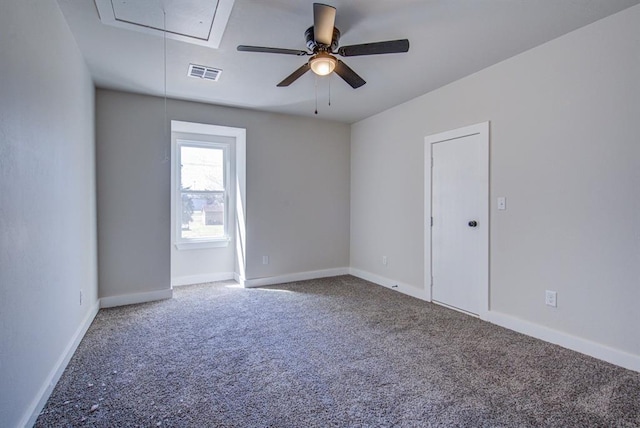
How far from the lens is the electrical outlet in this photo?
2.65 metres

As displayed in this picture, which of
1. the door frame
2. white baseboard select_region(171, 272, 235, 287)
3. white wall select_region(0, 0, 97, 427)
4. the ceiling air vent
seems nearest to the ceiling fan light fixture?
the ceiling air vent

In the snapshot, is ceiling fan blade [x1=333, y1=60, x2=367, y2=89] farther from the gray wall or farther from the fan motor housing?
the gray wall

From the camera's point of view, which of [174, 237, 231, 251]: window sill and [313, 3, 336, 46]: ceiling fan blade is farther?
[174, 237, 231, 251]: window sill

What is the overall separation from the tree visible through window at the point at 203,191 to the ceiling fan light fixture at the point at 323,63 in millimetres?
3017

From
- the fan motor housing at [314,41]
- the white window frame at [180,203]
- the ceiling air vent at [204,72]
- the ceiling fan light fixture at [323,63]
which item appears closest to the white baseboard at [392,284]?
the white window frame at [180,203]

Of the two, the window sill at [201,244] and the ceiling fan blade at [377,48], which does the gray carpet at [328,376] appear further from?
the ceiling fan blade at [377,48]

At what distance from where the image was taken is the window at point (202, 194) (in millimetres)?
4738

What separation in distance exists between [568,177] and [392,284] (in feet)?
8.04

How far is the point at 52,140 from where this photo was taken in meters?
2.08

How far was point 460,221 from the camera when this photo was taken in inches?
137

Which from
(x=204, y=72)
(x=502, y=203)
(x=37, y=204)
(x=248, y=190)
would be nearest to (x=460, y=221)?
(x=502, y=203)

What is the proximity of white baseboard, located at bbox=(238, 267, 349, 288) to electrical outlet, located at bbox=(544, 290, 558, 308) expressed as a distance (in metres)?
2.97

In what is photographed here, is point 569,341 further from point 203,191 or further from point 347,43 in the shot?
point 203,191

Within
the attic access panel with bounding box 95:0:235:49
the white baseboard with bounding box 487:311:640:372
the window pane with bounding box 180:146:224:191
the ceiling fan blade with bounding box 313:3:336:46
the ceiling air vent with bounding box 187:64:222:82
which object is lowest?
the white baseboard with bounding box 487:311:640:372
